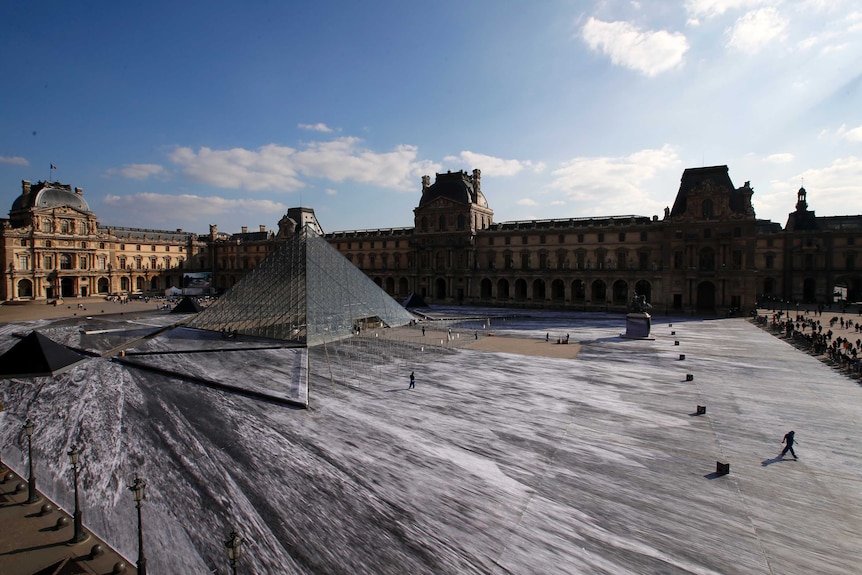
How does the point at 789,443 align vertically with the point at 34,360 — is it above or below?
below

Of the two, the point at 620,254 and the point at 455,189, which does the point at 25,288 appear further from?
the point at 620,254

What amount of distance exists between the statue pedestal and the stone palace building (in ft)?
52.1

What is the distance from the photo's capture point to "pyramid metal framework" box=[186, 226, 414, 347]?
29.7 m

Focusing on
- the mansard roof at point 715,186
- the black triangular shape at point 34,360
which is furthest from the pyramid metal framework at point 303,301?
the mansard roof at point 715,186

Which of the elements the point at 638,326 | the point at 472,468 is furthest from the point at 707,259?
the point at 472,468

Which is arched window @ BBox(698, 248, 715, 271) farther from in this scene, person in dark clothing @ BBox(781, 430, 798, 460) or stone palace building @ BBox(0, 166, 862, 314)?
person in dark clothing @ BBox(781, 430, 798, 460)

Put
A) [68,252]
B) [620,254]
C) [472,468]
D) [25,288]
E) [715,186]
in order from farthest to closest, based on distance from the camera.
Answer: [68,252]
[25,288]
[620,254]
[715,186]
[472,468]

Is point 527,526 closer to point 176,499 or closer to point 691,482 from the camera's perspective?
point 691,482

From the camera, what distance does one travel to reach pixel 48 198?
60219 mm

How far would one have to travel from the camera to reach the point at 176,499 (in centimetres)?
1018

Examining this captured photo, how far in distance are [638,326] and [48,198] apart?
Answer: 75.3 meters

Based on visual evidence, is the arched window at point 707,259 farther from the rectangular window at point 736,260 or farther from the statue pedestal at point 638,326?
the statue pedestal at point 638,326

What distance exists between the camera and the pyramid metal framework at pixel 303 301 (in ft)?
97.3

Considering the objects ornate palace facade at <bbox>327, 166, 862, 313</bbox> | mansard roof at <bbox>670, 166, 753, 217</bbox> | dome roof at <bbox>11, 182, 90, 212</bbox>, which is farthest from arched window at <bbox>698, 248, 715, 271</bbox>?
dome roof at <bbox>11, 182, 90, 212</bbox>
